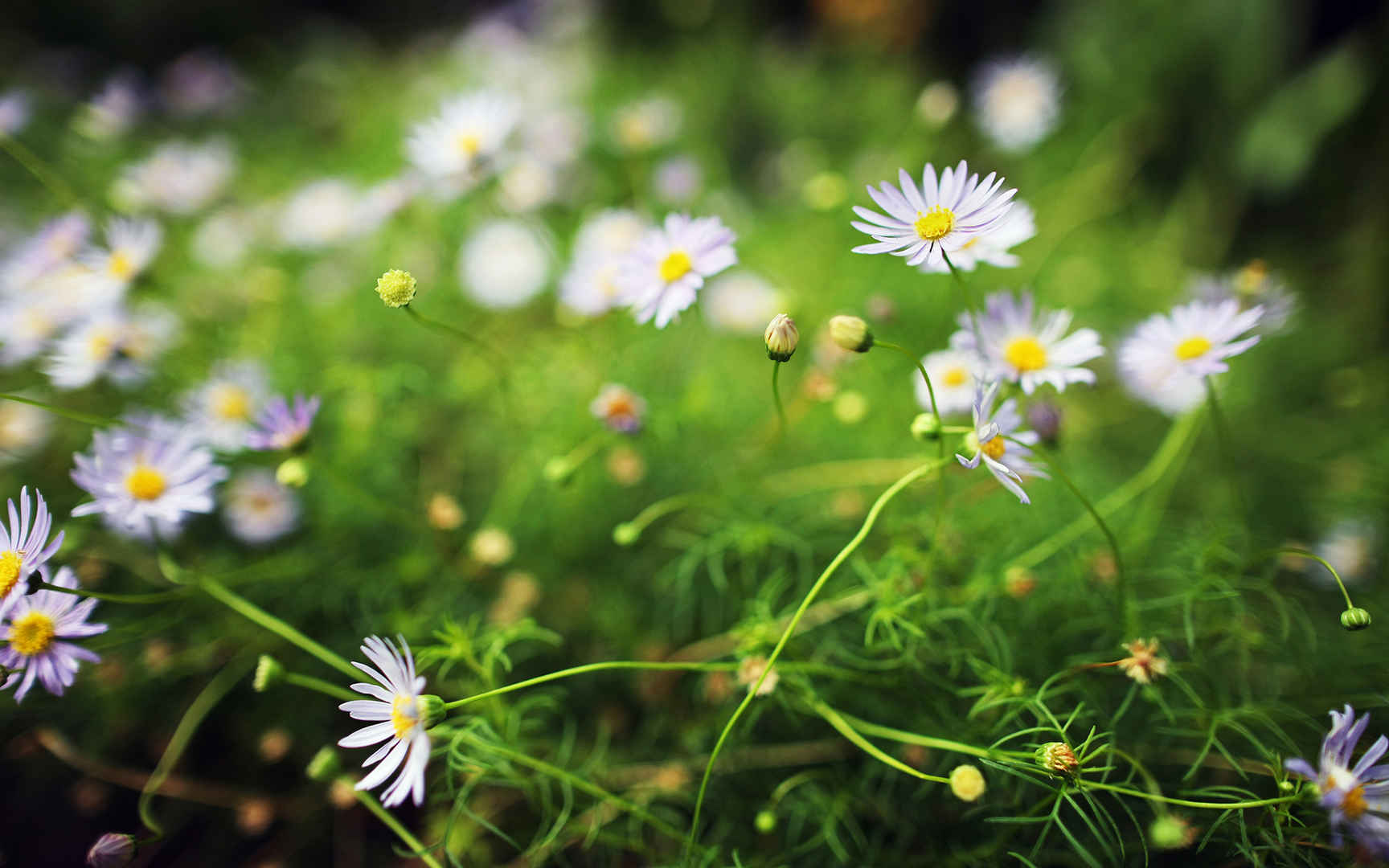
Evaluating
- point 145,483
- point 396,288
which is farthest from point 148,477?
point 396,288

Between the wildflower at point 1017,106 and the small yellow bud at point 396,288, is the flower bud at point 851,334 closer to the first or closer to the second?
the small yellow bud at point 396,288

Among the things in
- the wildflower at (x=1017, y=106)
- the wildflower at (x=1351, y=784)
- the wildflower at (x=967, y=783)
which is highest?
the wildflower at (x=1017, y=106)

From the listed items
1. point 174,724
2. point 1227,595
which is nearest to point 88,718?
point 174,724

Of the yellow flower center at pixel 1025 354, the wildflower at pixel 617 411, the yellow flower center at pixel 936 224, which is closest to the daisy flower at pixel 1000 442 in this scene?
the yellow flower center at pixel 1025 354

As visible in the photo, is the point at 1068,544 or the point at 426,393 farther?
the point at 426,393

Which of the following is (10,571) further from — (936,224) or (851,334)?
(936,224)

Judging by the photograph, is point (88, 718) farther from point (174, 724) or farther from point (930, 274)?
point (930, 274)
